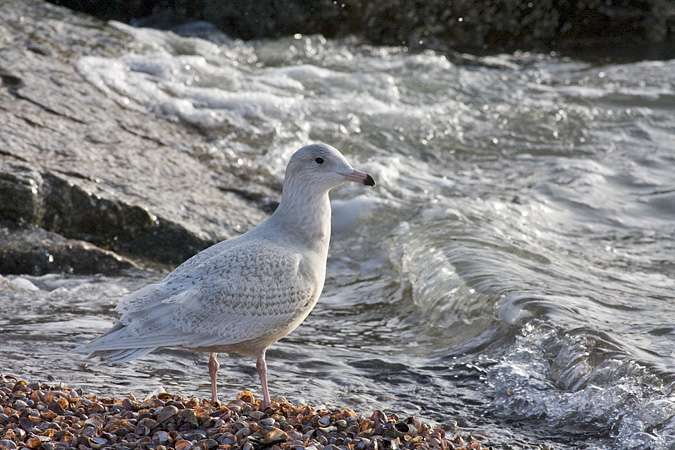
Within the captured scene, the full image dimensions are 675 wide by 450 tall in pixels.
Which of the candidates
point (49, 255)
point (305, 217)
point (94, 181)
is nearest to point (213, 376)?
point (305, 217)

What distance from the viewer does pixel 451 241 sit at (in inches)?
287

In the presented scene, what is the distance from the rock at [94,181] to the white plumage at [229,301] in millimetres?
2370

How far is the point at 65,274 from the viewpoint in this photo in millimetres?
6461

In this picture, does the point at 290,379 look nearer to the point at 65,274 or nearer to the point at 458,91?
the point at 65,274

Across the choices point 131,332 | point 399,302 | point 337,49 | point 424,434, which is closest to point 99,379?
point 131,332

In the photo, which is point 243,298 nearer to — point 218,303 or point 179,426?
point 218,303

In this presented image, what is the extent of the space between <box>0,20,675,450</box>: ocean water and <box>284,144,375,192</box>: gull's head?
1.13 metres

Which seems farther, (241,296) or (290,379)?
(290,379)

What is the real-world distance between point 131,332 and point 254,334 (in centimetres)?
62

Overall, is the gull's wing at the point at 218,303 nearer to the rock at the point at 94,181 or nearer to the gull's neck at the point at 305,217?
the gull's neck at the point at 305,217

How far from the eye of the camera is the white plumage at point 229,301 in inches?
158

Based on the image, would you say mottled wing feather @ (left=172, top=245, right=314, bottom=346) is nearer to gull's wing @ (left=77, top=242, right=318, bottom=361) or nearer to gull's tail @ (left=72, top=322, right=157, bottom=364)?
gull's wing @ (left=77, top=242, right=318, bottom=361)

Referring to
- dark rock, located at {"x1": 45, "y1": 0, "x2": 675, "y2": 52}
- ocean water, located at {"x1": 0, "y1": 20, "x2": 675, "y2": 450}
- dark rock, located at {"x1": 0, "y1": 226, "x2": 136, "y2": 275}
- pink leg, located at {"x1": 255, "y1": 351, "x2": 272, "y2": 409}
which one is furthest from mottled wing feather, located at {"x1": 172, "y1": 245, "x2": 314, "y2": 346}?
dark rock, located at {"x1": 45, "y1": 0, "x2": 675, "y2": 52}

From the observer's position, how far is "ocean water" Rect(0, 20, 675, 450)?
4.82 metres
